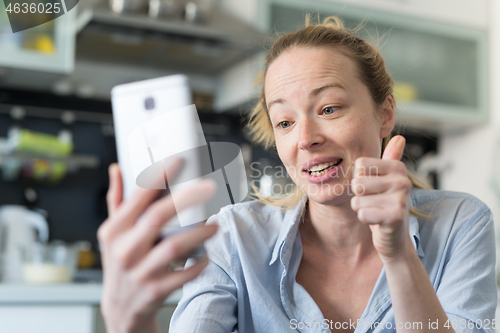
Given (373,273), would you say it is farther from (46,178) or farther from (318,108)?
(46,178)

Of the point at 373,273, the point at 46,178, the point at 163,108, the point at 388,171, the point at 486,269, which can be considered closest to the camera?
the point at 163,108

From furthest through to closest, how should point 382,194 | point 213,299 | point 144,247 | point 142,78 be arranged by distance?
point 142,78, point 213,299, point 382,194, point 144,247

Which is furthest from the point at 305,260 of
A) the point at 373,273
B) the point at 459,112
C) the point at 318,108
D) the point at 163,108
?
the point at 459,112

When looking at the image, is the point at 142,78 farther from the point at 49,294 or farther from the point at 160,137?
the point at 160,137

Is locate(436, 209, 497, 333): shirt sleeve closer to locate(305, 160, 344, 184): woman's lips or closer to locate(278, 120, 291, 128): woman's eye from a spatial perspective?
locate(305, 160, 344, 184): woman's lips

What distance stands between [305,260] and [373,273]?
0.13 meters

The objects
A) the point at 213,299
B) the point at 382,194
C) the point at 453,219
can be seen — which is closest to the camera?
the point at 382,194

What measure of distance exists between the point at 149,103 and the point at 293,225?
21.2 inches

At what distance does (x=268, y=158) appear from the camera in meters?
2.59

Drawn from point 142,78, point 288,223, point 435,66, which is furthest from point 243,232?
point 435,66

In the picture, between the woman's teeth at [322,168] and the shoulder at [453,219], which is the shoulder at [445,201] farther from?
the woman's teeth at [322,168]

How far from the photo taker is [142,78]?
2.22 meters

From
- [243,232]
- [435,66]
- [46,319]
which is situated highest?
[243,232]

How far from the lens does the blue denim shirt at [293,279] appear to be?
2.51 feet
